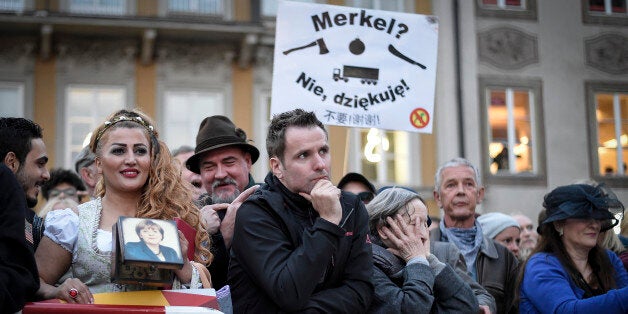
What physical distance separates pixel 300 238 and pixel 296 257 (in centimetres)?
23

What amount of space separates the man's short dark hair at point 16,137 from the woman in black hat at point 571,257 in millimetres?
2880

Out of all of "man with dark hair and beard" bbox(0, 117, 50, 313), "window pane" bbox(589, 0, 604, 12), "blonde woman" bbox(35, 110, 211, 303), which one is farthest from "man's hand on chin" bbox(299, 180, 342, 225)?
"window pane" bbox(589, 0, 604, 12)

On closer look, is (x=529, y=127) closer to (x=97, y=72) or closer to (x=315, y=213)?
(x=97, y=72)

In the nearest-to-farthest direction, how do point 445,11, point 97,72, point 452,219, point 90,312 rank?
point 90,312, point 452,219, point 97,72, point 445,11

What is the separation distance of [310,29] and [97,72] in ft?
34.0

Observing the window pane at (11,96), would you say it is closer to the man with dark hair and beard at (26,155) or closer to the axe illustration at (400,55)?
the axe illustration at (400,55)

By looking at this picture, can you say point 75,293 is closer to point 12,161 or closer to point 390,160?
point 12,161

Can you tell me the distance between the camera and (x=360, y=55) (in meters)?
6.88

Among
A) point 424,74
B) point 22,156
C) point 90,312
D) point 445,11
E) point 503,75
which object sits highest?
point 445,11

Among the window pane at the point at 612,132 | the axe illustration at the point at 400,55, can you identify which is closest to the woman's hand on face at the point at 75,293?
the axe illustration at the point at 400,55

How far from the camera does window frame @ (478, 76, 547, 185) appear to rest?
17000mm

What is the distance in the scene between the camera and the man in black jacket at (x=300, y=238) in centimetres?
364

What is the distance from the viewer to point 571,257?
5191mm

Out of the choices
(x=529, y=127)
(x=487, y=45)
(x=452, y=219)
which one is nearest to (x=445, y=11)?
(x=487, y=45)
